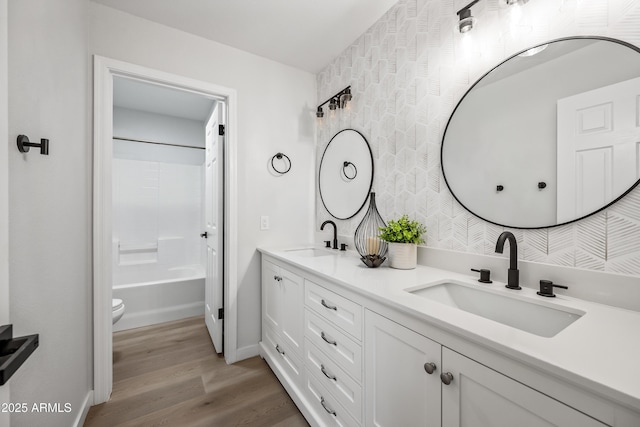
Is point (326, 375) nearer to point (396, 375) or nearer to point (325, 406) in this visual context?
point (325, 406)

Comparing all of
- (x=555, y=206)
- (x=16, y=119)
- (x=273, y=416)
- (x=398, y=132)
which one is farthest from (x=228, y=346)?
(x=555, y=206)

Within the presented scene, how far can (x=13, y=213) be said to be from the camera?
2.70ft

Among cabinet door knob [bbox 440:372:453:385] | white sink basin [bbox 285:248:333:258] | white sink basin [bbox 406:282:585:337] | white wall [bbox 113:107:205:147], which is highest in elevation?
white wall [bbox 113:107:205:147]

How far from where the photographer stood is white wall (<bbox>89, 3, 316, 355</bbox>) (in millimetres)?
1798

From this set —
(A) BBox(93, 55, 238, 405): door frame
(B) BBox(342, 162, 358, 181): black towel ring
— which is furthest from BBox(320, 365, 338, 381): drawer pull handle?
(A) BBox(93, 55, 238, 405): door frame

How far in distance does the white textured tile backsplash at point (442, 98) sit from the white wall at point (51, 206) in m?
1.66

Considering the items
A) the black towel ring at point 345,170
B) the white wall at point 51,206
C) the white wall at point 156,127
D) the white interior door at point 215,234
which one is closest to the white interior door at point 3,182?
the white wall at point 51,206

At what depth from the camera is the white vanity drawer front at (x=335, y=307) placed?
1.12m

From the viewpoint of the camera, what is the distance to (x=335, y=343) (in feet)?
4.11

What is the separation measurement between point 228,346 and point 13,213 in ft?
5.37

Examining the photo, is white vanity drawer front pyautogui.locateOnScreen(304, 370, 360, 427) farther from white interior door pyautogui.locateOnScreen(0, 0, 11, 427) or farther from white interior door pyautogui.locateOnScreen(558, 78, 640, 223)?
white interior door pyautogui.locateOnScreen(558, 78, 640, 223)

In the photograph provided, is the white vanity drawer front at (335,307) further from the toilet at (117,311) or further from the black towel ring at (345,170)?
the toilet at (117,311)

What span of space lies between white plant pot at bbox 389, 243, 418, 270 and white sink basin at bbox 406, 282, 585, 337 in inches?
9.3

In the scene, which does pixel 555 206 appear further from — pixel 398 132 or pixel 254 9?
pixel 254 9
